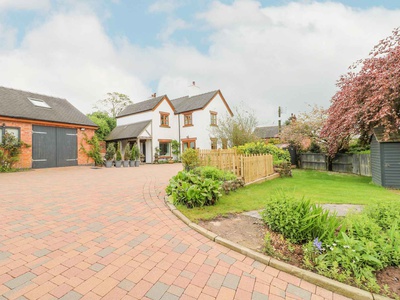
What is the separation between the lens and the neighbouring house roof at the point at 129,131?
20.1 metres

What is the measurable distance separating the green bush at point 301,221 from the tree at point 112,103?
38.4 metres

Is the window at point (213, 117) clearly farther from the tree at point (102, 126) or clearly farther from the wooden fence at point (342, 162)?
the tree at point (102, 126)

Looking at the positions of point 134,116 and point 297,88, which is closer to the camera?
point 297,88

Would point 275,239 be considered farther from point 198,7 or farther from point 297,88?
point 297,88

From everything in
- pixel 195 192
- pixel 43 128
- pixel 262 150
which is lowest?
pixel 195 192

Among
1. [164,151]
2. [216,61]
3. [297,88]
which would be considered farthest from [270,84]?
[164,151]

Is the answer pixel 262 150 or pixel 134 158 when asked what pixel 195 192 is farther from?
pixel 134 158

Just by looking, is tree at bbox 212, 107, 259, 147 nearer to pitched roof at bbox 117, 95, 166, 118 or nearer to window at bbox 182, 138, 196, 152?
window at bbox 182, 138, 196, 152

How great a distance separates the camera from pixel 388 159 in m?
8.31

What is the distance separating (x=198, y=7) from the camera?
32.7 feet

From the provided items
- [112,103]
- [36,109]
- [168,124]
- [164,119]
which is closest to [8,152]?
[36,109]

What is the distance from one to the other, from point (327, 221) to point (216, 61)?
14590 mm

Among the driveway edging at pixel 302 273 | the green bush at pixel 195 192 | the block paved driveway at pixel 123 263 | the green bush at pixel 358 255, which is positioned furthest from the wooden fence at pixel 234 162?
the green bush at pixel 358 255

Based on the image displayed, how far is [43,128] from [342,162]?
20.4 meters
